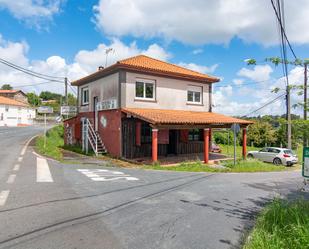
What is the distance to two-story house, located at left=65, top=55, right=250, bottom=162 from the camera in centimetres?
1727

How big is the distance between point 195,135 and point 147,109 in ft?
17.7

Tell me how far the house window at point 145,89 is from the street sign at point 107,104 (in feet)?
4.67

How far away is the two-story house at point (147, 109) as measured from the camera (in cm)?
1727

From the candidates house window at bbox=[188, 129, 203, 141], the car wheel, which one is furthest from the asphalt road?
the car wheel

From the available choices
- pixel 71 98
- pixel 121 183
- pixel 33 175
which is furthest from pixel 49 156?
pixel 71 98

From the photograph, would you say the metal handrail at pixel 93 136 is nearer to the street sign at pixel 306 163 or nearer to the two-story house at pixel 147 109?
the two-story house at pixel 147 109

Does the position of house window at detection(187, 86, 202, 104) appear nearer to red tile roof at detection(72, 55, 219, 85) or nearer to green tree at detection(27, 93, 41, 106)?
red tile roof at detection(72, 55, 219, 85)

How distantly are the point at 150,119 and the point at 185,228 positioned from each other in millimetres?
9896

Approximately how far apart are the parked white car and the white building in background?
53.8 meters

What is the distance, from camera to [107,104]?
18.7 m

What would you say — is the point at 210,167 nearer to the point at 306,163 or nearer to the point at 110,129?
the point at 110,129

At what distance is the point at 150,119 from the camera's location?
1508 cm

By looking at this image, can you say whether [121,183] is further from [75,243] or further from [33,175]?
[75,243]

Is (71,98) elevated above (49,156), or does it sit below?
above
